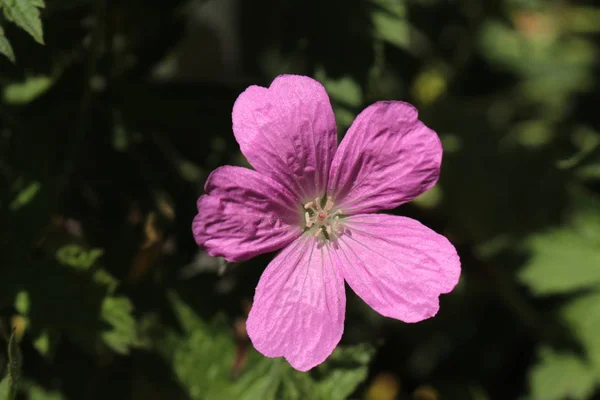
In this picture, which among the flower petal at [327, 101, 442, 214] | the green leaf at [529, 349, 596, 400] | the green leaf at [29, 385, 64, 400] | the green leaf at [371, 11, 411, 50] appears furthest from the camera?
the green leaf at [529, 349, 596, 400]

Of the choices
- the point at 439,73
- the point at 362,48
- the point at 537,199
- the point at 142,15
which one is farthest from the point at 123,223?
the point at 439,73

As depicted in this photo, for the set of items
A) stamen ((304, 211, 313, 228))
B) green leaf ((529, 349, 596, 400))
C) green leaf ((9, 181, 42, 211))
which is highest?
green leaf ((9, 181, 42, 211))

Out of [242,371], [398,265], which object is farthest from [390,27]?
[242,371]

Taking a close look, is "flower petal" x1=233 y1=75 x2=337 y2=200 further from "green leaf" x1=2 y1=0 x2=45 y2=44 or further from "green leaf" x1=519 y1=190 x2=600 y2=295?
"green leaf" x1=519 y1=190 x2=600 y2=295

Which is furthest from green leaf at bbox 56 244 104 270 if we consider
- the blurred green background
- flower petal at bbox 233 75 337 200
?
flower petal at bbox 233 75 337 200

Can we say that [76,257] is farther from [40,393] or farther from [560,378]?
[560,378]

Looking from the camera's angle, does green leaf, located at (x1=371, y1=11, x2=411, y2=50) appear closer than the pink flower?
No
